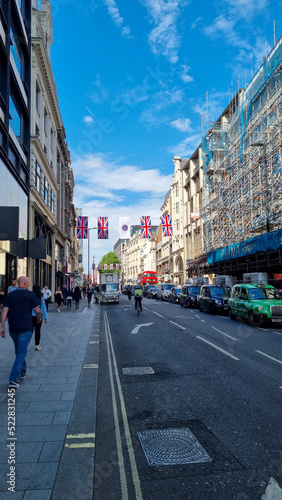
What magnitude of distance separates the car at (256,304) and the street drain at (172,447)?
1173cm

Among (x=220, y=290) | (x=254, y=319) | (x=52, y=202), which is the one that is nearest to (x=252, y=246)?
(x=220, y=290)

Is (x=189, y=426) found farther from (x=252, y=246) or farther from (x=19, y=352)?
(x=252, y=246)

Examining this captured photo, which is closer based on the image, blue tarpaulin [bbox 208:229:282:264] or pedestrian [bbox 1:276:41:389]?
pedestrian [bbox 1:276:41:389]

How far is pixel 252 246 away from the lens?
1033 inches

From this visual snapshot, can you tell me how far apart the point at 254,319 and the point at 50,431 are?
1324 centimetres

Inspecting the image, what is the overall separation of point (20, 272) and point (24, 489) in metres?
19.0

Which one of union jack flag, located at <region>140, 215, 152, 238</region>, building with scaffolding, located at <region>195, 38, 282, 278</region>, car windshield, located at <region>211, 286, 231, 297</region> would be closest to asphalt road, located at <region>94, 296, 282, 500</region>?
car windshield, located at <region>211, 286, 231, 297</region>

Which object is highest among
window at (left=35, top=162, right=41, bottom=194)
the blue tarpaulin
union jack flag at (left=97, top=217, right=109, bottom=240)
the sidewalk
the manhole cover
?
window at (left=35, top=162, right=41, bottom=194)

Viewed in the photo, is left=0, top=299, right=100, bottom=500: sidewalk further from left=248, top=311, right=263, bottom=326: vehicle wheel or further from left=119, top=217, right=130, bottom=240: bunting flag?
left=119, top=217, right=130, bottom=240: bunting flag

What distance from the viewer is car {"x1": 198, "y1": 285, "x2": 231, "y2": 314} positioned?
870 inches

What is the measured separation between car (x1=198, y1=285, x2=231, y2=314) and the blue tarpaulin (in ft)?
12.8

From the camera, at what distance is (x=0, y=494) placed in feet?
10.2

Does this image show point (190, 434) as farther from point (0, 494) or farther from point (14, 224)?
point (14, 224)

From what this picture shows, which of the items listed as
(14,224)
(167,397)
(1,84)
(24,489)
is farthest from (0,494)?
(1,84)
